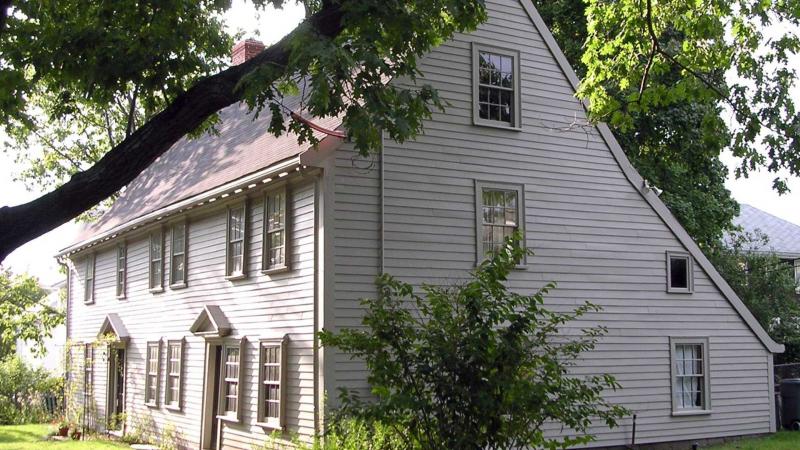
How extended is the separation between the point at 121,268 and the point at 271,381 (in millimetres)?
10722

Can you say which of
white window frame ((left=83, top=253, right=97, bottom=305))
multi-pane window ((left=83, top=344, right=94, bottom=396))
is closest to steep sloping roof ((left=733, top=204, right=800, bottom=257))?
white window frame ((left=83, top=253, right=97, bottom=305))

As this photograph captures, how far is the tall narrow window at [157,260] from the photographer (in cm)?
2286

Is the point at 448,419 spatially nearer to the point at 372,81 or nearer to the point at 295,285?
the point at 372,81

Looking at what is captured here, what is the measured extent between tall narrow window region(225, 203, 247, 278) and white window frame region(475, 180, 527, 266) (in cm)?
450

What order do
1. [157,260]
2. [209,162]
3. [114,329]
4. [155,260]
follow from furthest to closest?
[114,329] → [155,260] → [157,260] → [209,162]

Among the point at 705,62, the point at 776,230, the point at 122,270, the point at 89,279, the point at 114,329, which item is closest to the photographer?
the point at 705,62

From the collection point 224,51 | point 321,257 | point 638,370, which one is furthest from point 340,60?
point 638,370

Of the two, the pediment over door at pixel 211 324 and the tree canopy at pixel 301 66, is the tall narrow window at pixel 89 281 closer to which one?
the pediment over door at pixel 211 324

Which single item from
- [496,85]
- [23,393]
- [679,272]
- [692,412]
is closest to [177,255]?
[496,85]

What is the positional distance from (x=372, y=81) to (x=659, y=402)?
11.1 meters

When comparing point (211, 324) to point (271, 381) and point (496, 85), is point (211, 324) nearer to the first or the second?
point (271, 381)

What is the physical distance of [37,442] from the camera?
961 inches

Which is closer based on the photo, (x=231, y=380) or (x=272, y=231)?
(x=272, y=231)

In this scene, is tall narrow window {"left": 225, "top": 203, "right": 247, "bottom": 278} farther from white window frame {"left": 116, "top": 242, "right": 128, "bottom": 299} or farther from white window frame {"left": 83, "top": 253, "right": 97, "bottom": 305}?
white window frame {"left": 83, "top": 253, "right": 97, "bottom": 305}
